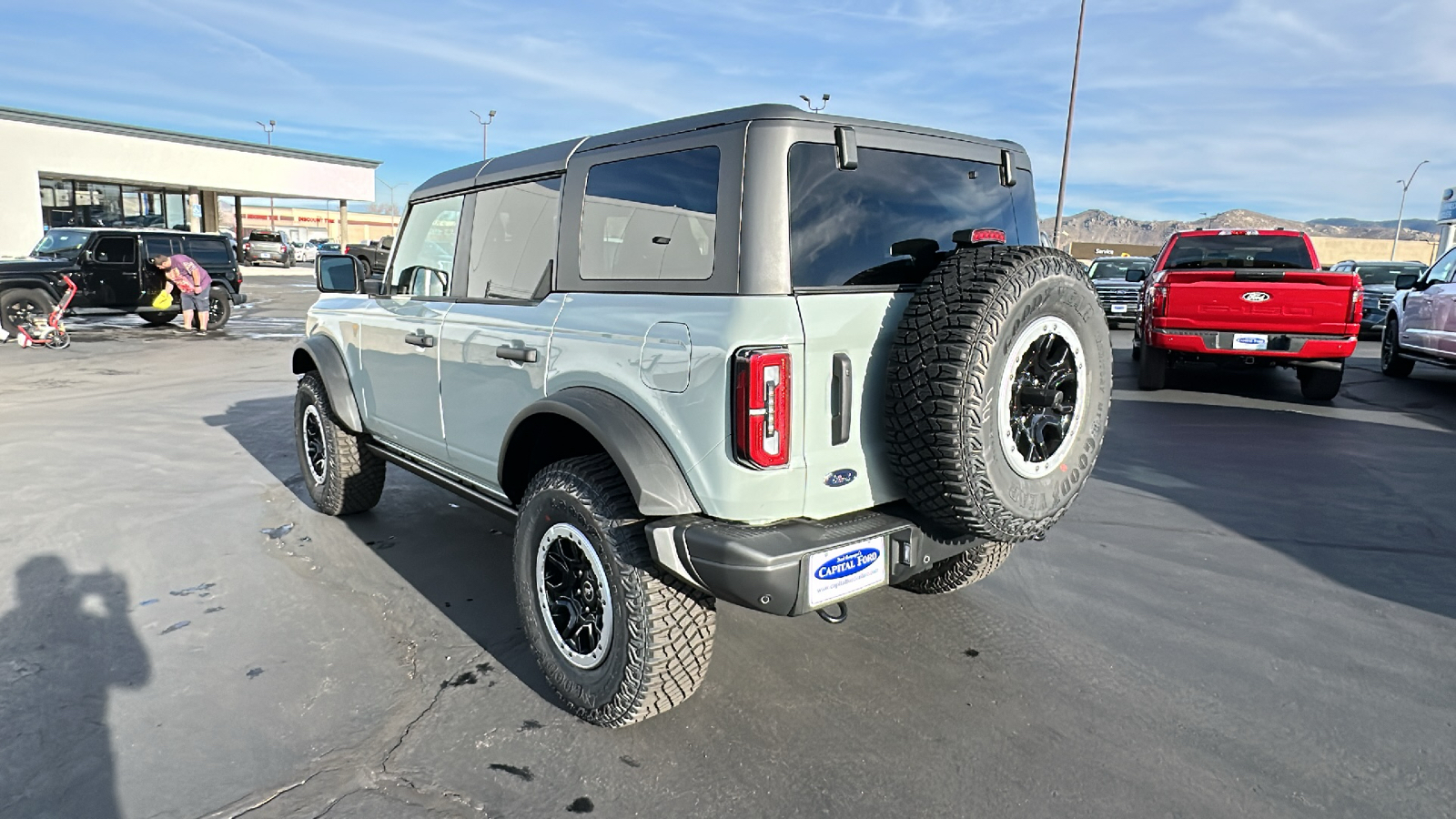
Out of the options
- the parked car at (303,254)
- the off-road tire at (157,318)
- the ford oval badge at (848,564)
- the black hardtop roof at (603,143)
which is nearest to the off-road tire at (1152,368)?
the black hardtop roof at (603,143)

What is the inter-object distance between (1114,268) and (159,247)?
2018 cm

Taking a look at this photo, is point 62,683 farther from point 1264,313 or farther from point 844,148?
point 1264,313

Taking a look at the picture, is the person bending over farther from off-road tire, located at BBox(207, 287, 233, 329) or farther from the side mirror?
the side mirror

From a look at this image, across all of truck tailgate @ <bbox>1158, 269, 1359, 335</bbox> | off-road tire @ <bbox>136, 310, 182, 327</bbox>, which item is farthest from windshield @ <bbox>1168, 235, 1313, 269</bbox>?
off-road tire @ <bbox>136, 310, 182, 327</bbox>

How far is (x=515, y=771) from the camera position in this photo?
264cm

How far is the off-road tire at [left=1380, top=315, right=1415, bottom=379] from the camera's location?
1092 cm

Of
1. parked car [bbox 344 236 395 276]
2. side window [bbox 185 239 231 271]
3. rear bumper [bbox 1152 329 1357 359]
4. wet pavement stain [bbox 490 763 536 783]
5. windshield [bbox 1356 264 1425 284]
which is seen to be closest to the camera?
wet pavement stain [bbox 490 763 536 783]

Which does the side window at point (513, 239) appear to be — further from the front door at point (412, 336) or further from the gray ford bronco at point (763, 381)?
the front door at point (412, 336)

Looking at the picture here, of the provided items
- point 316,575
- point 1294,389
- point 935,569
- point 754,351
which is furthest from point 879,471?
point 1294,389

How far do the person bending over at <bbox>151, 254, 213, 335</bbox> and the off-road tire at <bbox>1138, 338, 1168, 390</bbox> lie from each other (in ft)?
50.0

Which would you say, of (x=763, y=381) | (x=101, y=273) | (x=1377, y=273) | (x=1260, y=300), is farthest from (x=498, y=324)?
(x=1377, y=273)

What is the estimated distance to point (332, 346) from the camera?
16.4ft

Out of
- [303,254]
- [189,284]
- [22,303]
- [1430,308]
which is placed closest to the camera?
[1430,308]

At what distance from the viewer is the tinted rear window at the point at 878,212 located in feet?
8.61
